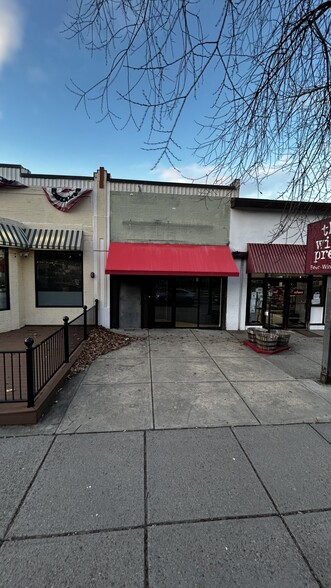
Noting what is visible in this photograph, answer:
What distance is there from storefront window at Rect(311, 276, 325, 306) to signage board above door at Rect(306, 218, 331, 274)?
19.9ft

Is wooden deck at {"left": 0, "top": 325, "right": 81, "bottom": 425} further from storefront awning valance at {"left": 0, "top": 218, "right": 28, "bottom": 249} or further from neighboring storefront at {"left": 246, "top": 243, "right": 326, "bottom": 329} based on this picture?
neighboring storefront at {"left": 246, "top": 243, "right": 326, "bottom": 329}

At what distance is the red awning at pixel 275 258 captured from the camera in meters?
10.2

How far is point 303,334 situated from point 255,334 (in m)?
3.62

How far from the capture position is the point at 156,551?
2.06m

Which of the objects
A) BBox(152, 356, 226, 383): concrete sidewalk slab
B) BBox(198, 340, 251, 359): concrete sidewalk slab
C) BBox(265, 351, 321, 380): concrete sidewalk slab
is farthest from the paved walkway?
BBox(198, 340, 251, 359): concrete sidewalk slab

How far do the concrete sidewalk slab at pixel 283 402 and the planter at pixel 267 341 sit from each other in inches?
76.4

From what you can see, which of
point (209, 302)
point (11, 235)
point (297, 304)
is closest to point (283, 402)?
point (209, 302)

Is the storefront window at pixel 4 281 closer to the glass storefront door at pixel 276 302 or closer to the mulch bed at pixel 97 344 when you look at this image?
the mulch bed at pixel 97 344

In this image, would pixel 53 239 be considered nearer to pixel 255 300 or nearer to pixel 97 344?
pixel 97 344

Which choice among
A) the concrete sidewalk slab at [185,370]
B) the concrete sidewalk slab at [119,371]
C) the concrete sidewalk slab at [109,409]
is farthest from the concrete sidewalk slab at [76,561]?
the concrete sidewalk slab at [185,370]

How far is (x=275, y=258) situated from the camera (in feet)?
34.6

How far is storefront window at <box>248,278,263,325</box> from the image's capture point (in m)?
11.0

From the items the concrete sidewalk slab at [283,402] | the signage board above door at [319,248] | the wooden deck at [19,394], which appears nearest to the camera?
the wooden deck at [19,394]

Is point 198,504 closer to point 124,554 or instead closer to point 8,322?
point 124,554
